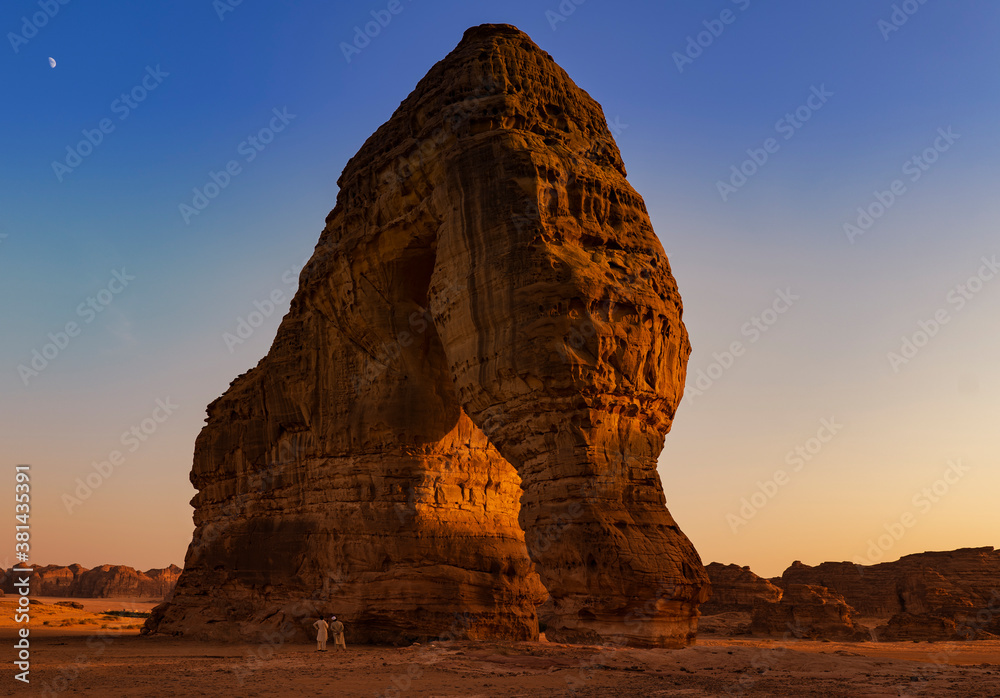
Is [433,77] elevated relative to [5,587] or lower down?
elevated

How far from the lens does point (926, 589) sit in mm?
44094

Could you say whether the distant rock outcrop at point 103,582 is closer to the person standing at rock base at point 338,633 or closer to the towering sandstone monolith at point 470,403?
the towering sandstone monolith at point 470,403

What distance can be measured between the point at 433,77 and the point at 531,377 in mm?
9839

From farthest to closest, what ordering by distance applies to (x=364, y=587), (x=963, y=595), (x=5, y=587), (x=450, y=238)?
(x=5, y=587), (x=963, y=595), (x=364, y=587), (x=450, y=238)

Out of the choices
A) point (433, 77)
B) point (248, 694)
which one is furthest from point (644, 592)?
point (433, 77)

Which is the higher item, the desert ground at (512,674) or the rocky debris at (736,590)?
the desert ground at (512,674)

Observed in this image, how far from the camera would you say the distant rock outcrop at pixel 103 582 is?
97.6 metres

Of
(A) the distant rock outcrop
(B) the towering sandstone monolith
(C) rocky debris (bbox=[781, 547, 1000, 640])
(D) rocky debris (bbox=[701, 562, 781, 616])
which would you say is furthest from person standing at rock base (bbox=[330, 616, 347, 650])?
(A) the distant rock outcrop

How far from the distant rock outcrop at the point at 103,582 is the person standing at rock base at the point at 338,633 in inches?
3385

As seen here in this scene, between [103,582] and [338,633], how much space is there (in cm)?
9607

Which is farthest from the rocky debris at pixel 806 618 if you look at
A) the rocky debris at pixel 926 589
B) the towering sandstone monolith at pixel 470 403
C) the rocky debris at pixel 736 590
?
the towering sandstone monolith at pixel 470 403

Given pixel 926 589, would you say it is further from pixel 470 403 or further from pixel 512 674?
pixel 512 674

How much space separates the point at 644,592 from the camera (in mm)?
13312

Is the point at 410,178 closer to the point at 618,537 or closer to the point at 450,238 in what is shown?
the point at 450,238
